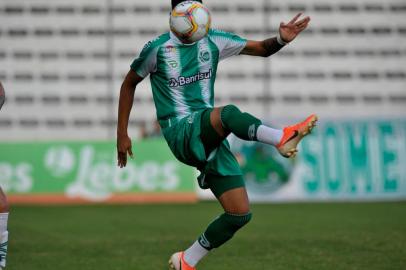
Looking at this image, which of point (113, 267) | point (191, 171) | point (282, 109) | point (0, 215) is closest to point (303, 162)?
point (191, 171)

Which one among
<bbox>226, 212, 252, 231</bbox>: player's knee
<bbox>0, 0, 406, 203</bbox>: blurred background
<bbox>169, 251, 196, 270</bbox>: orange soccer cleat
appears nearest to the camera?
<bbox>226, 212, 252, 231</bbox>: player's knee

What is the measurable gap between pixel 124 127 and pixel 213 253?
2.77 m

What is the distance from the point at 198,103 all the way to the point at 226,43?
1.98 feet

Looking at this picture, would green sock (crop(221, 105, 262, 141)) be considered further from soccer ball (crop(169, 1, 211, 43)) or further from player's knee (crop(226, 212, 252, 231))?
player's knee (crop(226, 212, 252, 231))

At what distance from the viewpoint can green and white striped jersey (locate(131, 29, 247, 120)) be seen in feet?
24.0

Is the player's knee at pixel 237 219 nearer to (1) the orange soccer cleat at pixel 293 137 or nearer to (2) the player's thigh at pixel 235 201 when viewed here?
(2) the player's thigh at pixel 235 201

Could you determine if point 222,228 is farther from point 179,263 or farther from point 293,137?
point 293,137

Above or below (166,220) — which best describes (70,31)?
above

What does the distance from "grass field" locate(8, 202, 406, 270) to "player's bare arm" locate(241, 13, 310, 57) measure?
214 cm

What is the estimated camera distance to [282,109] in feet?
79.4

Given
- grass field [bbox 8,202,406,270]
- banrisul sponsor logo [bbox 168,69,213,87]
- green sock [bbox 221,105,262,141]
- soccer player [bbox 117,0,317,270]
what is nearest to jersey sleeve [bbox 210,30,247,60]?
soccer player [bbox 117,0,317,270]

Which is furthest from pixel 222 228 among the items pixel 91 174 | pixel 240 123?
pixel 91 174

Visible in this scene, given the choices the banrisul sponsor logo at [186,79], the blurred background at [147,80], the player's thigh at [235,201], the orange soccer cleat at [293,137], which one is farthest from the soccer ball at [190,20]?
the blurred background at [147,80]

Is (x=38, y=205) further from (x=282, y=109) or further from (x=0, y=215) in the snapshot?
(x=0, y=215)
